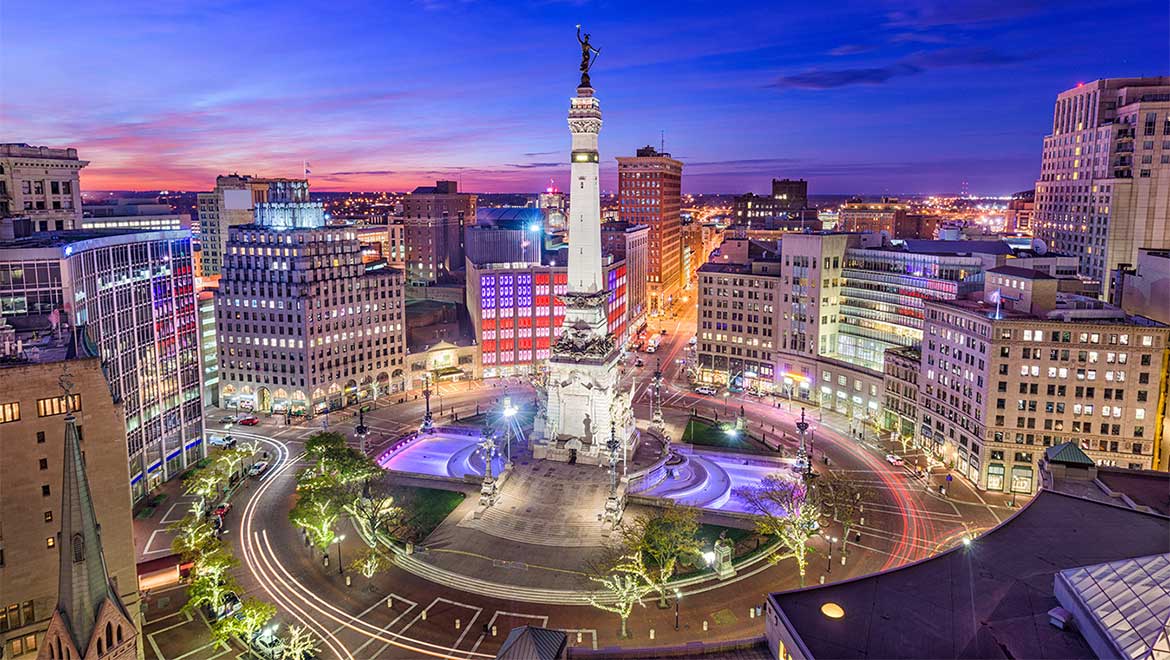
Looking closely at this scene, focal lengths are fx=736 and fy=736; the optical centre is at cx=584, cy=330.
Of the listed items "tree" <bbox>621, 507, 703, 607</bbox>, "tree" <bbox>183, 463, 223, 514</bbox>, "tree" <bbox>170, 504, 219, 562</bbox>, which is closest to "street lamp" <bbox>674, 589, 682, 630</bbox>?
"tree" <bbox>621, 507, 703, 607</bbox>

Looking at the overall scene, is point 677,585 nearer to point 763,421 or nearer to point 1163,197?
point 763,421

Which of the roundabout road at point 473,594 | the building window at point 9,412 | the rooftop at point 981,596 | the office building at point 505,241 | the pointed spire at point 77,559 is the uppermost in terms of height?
the office building at point 505,241

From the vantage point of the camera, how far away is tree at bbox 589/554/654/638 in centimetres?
6331

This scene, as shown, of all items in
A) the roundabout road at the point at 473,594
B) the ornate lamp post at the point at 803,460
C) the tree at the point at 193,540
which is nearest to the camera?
the roundabout road at the point at 473,594

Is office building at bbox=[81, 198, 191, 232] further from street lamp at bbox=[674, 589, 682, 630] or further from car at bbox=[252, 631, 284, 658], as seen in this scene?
street lamp at bbox=[674, 589, 682, 630]

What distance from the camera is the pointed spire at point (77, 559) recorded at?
4419cm

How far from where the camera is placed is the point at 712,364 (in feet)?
496

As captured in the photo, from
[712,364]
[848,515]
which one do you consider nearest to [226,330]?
[712,364]

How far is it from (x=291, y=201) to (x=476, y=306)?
42524 millimetres

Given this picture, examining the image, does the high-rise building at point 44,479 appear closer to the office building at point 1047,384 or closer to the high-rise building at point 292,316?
the high-rise building at point 292,316

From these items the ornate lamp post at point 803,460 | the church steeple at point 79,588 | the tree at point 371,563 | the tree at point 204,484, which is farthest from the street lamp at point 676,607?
the tree at point 204,484

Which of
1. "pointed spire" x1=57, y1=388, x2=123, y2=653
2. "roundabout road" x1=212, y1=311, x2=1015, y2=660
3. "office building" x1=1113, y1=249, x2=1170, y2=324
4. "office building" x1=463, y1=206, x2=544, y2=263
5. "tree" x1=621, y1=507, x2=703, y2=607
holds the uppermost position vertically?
"office building" x1=463, y1=206, x2=544, y2=263

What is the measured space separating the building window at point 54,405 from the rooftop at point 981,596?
170ft

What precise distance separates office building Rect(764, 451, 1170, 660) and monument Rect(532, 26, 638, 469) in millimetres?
54104
